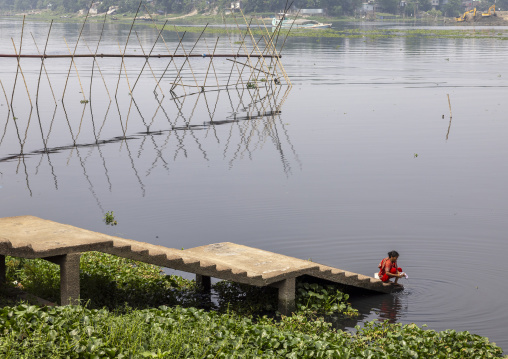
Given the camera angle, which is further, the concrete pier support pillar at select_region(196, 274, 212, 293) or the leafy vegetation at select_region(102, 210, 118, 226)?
the leafy vegetation at select_region(102, 210, 118, 226)

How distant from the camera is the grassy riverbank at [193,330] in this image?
6082mm

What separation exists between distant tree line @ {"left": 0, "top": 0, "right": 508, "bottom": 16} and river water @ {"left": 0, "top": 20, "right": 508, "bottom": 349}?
8429 cm

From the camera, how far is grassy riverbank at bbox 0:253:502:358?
20.0ft

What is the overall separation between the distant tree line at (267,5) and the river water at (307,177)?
8429cm

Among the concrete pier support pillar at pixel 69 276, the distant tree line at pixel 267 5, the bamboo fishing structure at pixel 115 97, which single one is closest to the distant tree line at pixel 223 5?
the distant tree line at pixel 267 5

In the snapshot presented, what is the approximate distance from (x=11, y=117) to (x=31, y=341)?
56.8 ft

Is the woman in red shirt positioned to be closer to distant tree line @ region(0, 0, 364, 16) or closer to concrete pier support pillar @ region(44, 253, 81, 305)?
concrete pier support pillar @ region(44, 253, 81, 305)

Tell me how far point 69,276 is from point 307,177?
797 cm

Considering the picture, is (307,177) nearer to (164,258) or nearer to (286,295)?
(286,295)

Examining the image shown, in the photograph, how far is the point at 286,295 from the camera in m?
8.41

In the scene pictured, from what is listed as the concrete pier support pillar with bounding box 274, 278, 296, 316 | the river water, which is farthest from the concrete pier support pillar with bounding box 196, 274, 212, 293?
the river water

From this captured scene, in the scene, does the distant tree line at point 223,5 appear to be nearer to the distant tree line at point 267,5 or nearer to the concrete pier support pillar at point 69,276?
the distant tree line at point 267,5

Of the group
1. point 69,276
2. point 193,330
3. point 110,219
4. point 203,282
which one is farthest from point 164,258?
point 110,219

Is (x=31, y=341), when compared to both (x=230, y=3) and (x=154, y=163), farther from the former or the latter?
(x=230, y=3)
